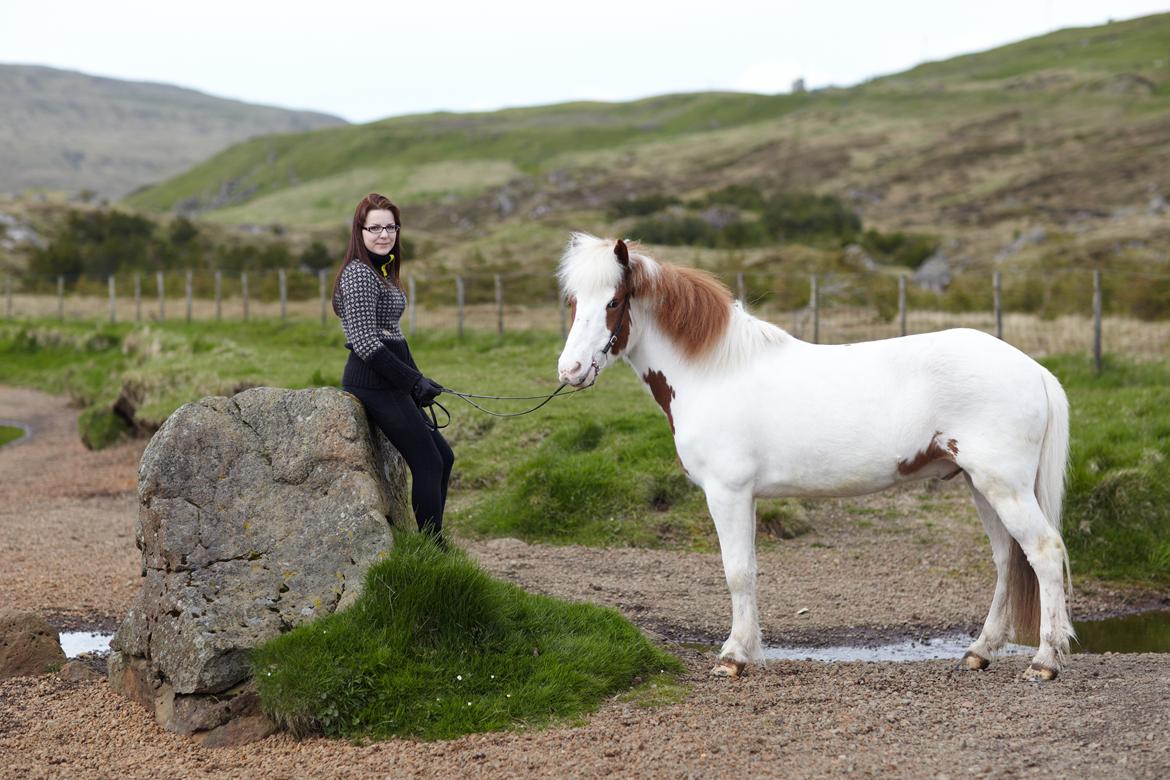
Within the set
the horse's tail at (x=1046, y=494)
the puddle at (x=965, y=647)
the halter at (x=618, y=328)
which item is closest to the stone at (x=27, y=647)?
the halter at (x=618, y=328)

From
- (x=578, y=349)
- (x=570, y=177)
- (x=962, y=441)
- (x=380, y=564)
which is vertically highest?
(x=570, y=177)

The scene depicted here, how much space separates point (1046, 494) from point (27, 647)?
6.64 meters

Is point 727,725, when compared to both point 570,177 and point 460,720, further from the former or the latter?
point 570,177

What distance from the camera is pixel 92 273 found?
47281mm

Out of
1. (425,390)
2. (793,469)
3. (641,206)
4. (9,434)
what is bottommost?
(9,434)

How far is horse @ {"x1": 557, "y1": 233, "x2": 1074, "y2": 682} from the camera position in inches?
246

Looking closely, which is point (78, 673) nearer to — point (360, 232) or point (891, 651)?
point (360, 232)

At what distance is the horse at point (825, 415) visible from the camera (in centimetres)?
625

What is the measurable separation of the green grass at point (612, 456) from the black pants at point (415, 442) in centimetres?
376

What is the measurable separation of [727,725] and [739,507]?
4.63ft

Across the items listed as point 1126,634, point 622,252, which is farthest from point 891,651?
point 622,252

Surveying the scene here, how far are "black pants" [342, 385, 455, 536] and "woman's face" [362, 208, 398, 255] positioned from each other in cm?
89

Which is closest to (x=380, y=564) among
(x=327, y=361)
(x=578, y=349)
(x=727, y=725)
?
(x=578, y=349)

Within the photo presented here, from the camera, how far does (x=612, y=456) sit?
11.6 meters
